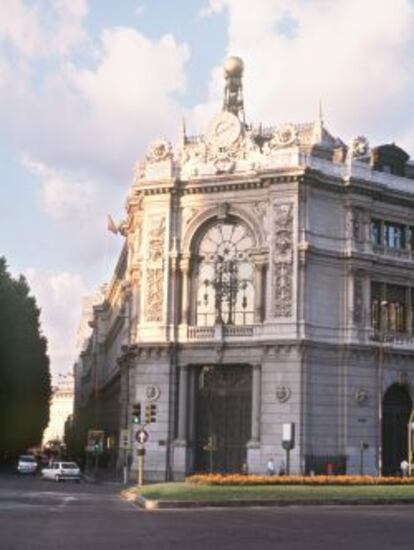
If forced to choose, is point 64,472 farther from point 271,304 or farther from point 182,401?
point 271,304

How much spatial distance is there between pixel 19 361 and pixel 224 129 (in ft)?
87.5

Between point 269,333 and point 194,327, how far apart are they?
5287 millimetres

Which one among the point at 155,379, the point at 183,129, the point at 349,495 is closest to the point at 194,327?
the point at 155,379

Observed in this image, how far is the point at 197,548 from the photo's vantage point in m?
23.3

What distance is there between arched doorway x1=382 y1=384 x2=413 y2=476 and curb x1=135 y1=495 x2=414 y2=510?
24.1 m

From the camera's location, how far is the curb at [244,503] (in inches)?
1528

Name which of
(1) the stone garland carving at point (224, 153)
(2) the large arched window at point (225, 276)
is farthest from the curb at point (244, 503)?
(1) the stone garland carving at point (224, 153)

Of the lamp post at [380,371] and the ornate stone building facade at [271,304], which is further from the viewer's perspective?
the lamp post at [380,371]

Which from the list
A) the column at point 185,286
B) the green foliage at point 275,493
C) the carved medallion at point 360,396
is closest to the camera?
the green foliage at point 275,493

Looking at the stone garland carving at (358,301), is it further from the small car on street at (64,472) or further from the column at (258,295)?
the small car on street at (64,472)

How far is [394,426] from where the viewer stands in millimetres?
67938

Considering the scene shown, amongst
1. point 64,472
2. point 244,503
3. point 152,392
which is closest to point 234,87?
point 152,392

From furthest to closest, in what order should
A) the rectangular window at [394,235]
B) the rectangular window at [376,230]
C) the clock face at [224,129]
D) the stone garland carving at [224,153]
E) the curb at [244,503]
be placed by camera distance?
the rectangular window at [394,235] → the rectangular window at [376,230] → the clock face at [224,129] → the stone garland carving at [224,153] → the curb at [244,503]

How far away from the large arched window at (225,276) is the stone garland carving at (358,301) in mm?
6555
